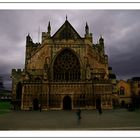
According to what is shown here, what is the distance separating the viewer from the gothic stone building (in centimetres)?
4931

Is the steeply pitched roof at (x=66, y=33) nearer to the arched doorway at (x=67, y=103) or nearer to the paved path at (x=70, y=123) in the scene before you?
the arched doorway at (x=67, y=103)

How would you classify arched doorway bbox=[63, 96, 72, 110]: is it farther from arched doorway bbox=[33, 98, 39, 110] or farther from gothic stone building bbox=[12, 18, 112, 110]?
arched doorway bbox=[33, 98, 39, 110]

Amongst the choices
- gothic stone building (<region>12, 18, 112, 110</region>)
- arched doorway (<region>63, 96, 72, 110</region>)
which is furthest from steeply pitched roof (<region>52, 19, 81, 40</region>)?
arched doorway (<region>63, 96, 72, 110</region>)

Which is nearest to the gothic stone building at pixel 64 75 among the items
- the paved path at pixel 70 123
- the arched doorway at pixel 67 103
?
the arched doorway at pixel 67 103

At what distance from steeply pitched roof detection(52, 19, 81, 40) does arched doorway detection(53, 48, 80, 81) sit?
11.4ft

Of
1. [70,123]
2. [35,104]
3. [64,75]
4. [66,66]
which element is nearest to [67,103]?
[64,75]

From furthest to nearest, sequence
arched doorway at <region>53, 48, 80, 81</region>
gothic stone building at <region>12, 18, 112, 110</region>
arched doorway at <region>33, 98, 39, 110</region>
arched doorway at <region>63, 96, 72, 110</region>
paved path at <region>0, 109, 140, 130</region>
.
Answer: arched doorway at <region>53, 48, 80, 81</region> → arched doorway at <region>63, 96, 72, 110</region> → arched doorway at <region>33, 98, 39, 110</region> → gothic stone building at <region>12, 18, 112, 110</region> → paved path at <region>0, 109, 140, 130</region>

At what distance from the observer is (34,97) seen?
162 feet

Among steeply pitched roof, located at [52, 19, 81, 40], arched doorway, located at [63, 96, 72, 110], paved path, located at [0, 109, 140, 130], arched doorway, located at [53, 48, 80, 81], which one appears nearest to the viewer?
paved path, located at [0, 109, 140, 130]

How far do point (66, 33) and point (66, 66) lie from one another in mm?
7902

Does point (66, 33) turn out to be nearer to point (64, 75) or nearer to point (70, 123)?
point (64, 75)

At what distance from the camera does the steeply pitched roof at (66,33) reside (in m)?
54.3
